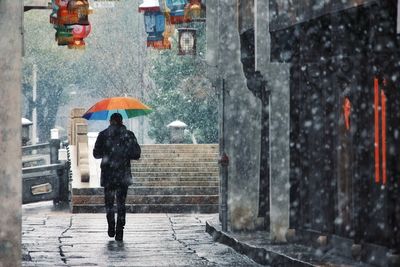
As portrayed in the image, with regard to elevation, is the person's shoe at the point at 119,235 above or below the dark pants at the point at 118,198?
below

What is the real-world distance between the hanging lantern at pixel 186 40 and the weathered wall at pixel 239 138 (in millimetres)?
8839

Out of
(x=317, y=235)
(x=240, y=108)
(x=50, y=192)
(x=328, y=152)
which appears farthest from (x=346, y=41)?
(x=50, y=192)

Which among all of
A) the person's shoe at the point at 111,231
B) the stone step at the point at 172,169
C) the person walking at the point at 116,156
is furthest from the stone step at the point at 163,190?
the person walking at the point at 116,156

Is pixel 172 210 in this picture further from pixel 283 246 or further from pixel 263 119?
pixel 283 246

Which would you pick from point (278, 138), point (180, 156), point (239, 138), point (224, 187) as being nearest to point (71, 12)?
point (239, 138)

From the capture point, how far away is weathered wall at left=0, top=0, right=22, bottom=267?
12.4 meters

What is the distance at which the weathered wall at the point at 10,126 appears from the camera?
1239 centimetres

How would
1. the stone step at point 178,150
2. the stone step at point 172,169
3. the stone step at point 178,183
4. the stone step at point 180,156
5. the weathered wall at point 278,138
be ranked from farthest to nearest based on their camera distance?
the stone step at point 178,150, the stone step at point 180,156, the stone step at point 172,169, the stone step at point 178,183, the weathered wall at point 278,138

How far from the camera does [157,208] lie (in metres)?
29.2

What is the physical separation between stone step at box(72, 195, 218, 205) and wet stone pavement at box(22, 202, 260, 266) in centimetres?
91

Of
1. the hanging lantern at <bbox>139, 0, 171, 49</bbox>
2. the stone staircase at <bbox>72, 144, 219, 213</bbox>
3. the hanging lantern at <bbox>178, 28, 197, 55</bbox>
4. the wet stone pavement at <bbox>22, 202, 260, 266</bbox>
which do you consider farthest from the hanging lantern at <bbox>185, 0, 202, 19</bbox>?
the stone staircase at <bbox>72, 144, 219, 213</bbox>

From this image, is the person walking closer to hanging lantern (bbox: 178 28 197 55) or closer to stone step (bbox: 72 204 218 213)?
stone step (bbox: 72 204 218 213)

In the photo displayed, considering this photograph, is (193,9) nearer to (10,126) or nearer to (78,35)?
(78,35)

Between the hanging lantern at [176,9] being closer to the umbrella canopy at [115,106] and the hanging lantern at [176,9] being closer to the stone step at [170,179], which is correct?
the umbrella canopy at [115,106]
